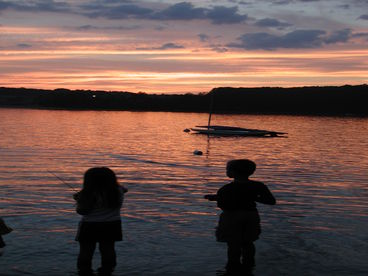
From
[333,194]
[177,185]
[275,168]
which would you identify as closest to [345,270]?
[333,194]

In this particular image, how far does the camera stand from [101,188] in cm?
735

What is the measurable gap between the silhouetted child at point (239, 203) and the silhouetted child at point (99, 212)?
1.27m

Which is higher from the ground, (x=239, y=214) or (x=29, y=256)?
(x=239, y=214)

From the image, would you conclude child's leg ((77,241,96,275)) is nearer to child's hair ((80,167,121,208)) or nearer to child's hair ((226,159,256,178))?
child's hair ((80,167,121,208))

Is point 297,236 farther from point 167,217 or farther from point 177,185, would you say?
point 177,185

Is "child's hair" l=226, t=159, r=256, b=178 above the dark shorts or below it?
above

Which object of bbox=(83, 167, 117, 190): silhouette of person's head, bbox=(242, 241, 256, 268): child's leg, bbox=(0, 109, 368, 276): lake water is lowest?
bbox=(0, 109, 368, 276): lake water

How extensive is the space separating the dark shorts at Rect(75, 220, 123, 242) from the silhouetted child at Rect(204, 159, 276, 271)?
1.29 meters

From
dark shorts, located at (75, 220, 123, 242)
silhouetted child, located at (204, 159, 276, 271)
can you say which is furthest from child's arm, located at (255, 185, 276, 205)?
dark shorts, located at (75, 220, 123, 242)

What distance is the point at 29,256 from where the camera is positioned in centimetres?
992

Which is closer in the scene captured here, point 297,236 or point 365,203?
point 297,236

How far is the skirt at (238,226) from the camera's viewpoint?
8078mm

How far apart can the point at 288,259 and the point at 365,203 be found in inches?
316

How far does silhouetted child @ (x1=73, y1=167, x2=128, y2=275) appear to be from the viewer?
7.29m
